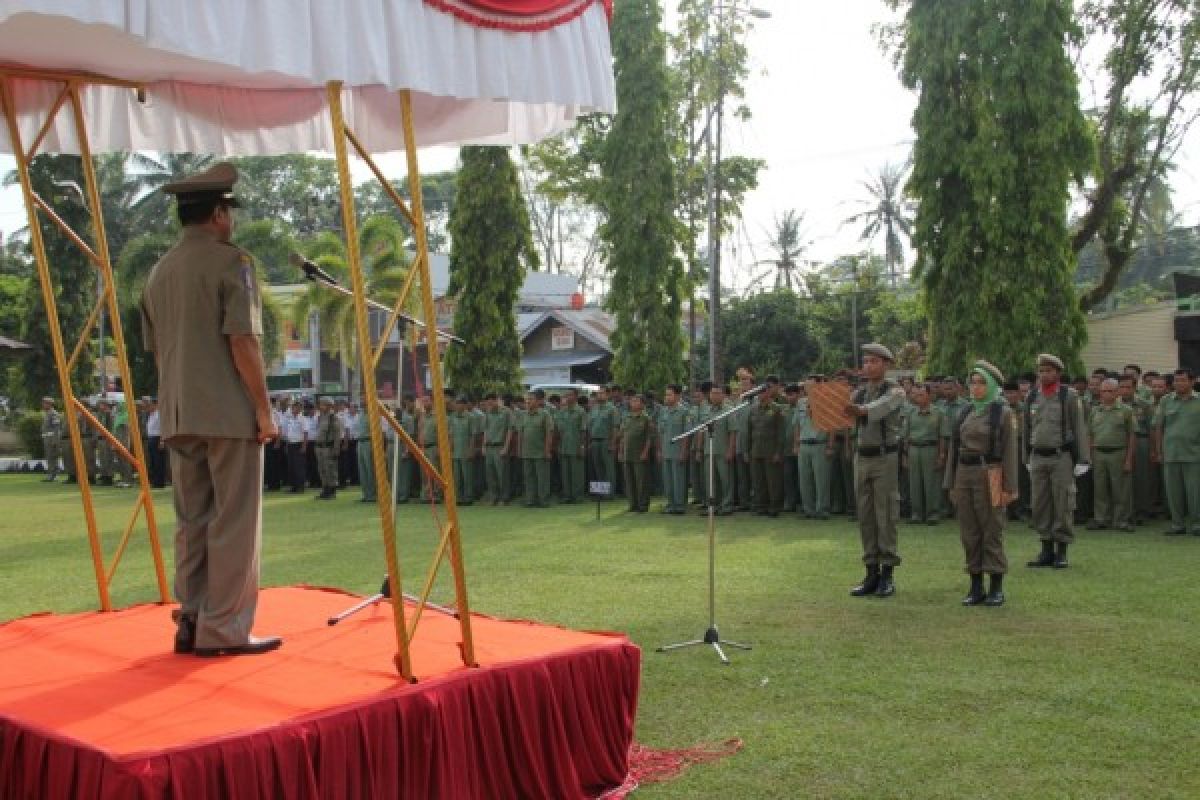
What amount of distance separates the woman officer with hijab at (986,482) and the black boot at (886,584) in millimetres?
593

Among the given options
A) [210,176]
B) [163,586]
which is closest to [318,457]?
[163,586]

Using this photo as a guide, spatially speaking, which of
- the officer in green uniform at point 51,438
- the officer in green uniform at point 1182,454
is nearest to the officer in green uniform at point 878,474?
the officer in green uniform at point 1182,454

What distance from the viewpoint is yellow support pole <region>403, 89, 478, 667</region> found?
188 inches

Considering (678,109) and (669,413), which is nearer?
(669,413)

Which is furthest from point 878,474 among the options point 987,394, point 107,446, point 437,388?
point 107,446

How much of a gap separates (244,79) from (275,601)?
9.32ft

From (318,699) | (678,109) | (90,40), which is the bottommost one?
(318,699)

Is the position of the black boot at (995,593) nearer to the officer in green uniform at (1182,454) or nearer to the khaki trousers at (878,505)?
the khaki trousers at (878,505)

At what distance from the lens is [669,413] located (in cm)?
1734

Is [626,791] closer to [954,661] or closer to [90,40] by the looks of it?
[954,661]

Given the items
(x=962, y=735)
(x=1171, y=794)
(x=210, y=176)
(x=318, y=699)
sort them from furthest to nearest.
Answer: (x=962, y=735), (x=210, y=176), (x=1171, y=794), (x=318, y=699)

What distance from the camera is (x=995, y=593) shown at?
29.6 ft

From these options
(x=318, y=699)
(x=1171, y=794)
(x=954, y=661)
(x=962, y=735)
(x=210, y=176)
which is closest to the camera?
(x=318, y=699)

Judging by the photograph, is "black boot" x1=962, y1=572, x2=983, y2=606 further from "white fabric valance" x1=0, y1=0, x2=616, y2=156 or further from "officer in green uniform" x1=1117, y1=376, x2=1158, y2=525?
"officer in green uniform" x1=1117, y1=376, x2=1158, y2=525
